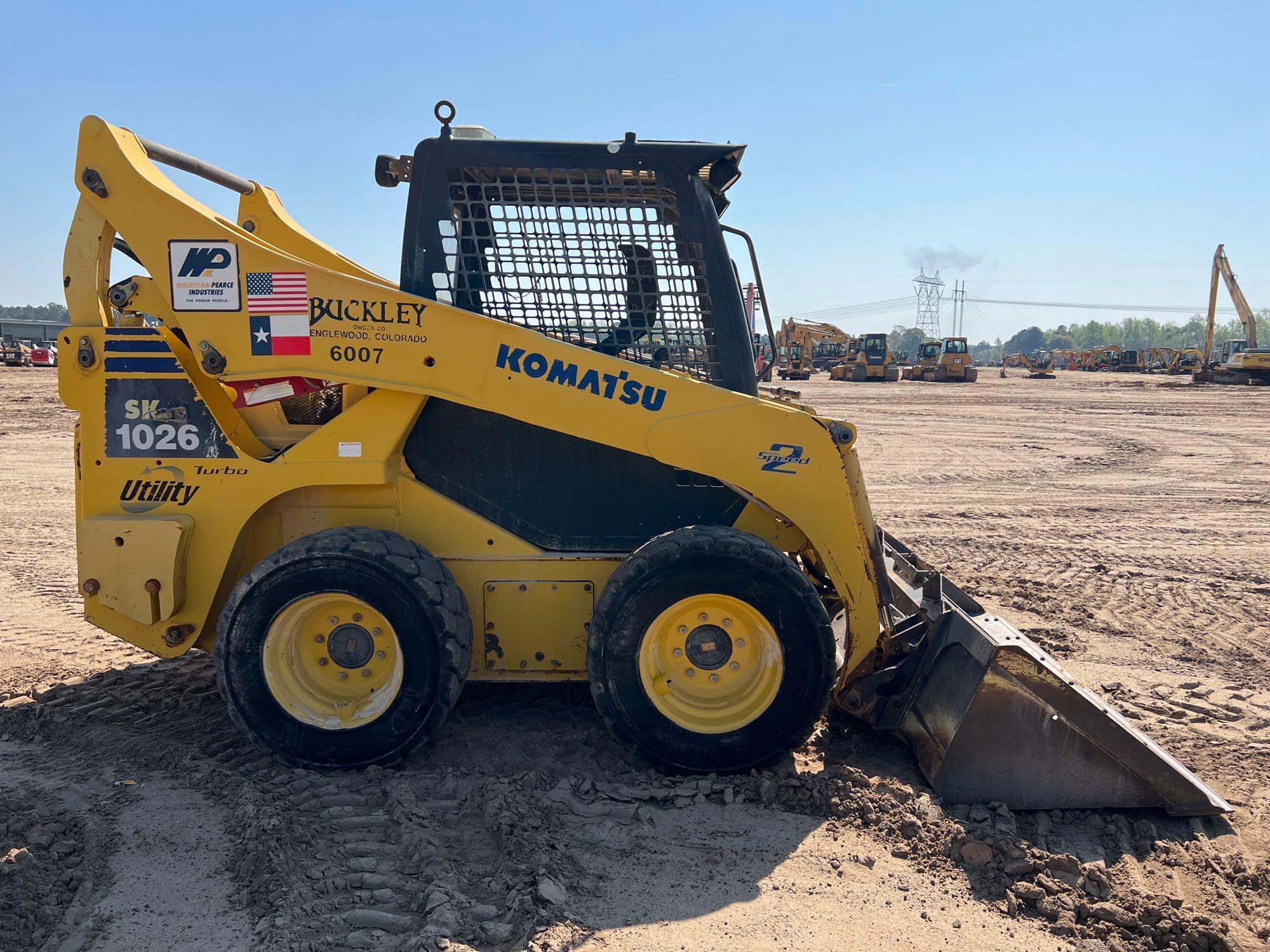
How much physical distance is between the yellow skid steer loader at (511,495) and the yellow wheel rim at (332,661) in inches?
0.5

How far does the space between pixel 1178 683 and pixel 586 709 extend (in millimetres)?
3181

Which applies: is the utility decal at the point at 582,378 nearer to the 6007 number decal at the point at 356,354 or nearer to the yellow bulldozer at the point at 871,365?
the 6007 number decal at the point at 356,354

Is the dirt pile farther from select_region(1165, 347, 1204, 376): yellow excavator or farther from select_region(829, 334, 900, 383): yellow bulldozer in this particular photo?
select_region(1165, 347, 1204, 376): yellow excavator

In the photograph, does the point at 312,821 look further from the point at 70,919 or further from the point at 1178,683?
the point at 1178,683

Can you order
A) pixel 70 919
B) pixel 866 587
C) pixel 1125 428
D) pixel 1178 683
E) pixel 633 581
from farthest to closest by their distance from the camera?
1. pixel 1125 428
2. pixel 1178 683
3. pixel 866 587
4. pixel 633 581
5. pixel 70 919

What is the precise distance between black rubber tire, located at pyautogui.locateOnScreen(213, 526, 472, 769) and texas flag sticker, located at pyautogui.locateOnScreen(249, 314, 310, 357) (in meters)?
0.76

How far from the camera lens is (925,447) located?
49.4 feet

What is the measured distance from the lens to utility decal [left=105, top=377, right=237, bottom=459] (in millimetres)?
3822

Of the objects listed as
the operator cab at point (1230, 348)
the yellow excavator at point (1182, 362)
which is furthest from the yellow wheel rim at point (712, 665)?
the yellow excavator at point (1182, 362)

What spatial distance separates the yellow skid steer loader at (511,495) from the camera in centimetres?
356

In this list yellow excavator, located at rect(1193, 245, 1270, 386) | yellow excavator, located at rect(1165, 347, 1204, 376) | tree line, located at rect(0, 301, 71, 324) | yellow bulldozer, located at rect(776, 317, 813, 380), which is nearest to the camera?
yellow excavator, located at rect(1193, 245, 1270, 386)

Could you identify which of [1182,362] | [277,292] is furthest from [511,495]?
[1182,362]

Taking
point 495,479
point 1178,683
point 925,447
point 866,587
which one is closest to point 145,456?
point 495,479

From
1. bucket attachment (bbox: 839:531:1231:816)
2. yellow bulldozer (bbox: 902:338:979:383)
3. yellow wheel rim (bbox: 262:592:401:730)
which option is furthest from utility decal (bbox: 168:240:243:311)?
yellow bulldozer (bbox: 902:338:979:383)
